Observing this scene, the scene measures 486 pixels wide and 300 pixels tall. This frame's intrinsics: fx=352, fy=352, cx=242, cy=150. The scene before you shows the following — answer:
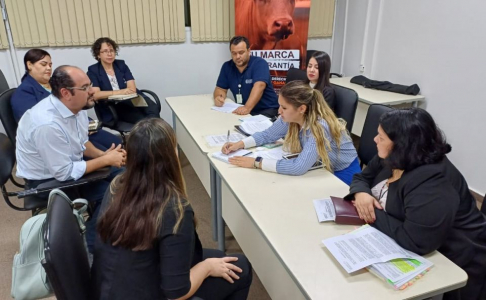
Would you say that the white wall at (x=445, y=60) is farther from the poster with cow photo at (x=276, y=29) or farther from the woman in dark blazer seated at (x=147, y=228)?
the woman in dark blazer seated at (x=147, y=228)

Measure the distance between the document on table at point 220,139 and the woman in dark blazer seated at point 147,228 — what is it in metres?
1.04

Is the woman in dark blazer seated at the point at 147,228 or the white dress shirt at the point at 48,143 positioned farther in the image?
the white dress shirt at the point at 48,143

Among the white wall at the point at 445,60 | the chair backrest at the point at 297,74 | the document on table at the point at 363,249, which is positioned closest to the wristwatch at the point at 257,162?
the document on table at the point at 363,249

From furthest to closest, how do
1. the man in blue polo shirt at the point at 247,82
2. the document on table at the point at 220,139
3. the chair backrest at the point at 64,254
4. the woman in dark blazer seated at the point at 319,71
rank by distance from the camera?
the man in blue polo shirt at the point at 247,82, the woman in dark blazer seated at the point at 319,71, the document on table at the point at 220,139, the chair backrest at the point at 64,254

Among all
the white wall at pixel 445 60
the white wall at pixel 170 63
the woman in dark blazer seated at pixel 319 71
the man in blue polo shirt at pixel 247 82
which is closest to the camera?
the woman in dark blazer seated at pixel 319 71

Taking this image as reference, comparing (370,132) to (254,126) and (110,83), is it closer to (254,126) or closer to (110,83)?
(254,126)

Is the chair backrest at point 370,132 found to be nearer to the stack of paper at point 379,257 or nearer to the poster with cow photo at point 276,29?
the stack of paper at point 379,257

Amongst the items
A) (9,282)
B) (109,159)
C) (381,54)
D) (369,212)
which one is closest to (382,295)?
(369,212)

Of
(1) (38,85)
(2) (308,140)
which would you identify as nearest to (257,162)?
(2) (308,140)

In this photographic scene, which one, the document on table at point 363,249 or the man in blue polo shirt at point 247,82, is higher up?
the man in blue polo shirt at point 247,82

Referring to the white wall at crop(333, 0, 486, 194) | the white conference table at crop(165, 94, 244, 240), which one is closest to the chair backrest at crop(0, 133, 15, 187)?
the white conference table at crop(165, 94, 244, 240)

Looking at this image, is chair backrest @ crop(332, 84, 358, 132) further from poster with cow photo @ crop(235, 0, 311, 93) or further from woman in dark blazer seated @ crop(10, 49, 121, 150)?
woman in dark blazer seated @ crop(10, 49, 121, 150)

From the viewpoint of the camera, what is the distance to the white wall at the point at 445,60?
2.81 meters

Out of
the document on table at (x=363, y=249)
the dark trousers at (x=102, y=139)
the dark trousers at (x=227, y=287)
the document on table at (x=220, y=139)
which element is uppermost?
the document on table at (x=363, y=249)
